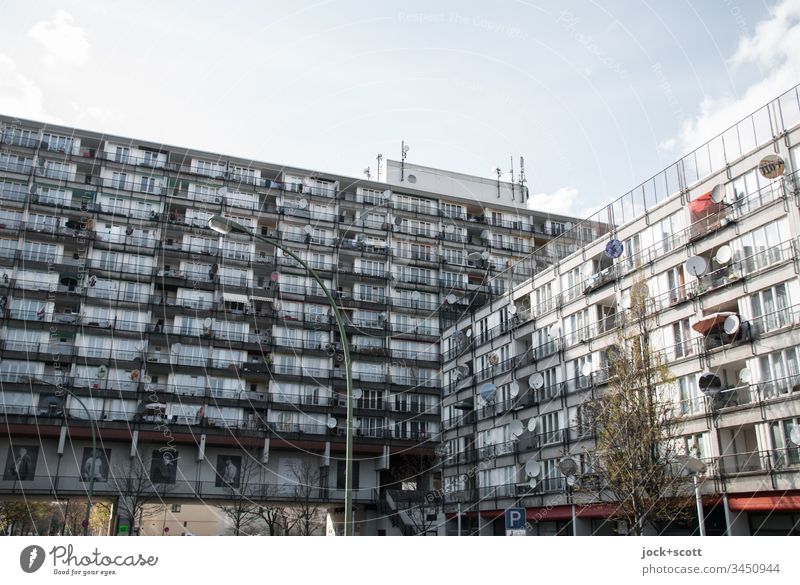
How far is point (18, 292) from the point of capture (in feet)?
189

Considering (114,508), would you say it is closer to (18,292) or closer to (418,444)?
(18,292)

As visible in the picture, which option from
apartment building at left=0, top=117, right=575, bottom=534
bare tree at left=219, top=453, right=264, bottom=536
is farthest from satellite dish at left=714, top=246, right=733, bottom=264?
bare tree at left=219, top=453, right=264, bottom=536

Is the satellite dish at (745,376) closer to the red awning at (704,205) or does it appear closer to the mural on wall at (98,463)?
the red awning at (704,205)

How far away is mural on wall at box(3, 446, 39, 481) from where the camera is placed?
5412 centimetres

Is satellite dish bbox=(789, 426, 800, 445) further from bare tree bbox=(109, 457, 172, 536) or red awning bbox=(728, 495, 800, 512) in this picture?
bare tree bbox=(109, 457, 172, 536)

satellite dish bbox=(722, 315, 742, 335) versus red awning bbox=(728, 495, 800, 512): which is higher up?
satellite dish bbox=(722, 315, 742, 335)

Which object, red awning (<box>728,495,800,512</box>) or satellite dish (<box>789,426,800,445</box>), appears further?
red awning (<box>728,495,800,512</box>)

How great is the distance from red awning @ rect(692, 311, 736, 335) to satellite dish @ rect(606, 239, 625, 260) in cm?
743

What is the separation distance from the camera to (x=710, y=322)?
109 feet

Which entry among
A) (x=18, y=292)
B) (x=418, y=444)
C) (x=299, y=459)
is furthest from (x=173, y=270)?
(x=418, y=444)

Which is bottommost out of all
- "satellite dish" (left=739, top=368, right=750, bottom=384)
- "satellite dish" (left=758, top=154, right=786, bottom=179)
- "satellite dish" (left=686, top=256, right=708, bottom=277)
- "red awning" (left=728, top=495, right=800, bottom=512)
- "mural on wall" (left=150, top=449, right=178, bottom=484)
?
"red awning" (left=728, top=495, right=800, bottom=512)

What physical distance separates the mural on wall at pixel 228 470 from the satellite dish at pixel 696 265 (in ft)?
127
